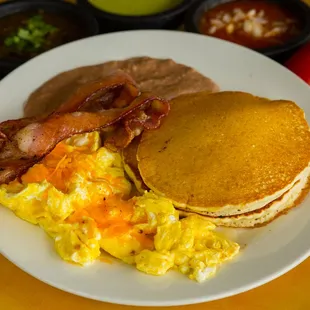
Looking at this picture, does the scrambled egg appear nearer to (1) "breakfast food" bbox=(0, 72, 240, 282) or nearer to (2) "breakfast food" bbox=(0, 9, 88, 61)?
(1) "breakfast food" bbox=(0, 72, 240, 282)

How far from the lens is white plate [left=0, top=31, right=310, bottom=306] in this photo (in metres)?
1.96

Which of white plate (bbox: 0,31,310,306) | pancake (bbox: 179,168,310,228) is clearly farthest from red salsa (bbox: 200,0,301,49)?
pancake (bbox: 179,168,310,228)

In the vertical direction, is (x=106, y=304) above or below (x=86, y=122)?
below

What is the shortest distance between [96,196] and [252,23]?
1.68 m

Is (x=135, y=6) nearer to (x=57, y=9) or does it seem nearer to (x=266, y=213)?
(x=57, y=9)

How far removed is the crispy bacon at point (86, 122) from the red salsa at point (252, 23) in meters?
0.98

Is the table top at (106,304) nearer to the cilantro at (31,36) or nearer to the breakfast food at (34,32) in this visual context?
the breakfast food at (34,32)

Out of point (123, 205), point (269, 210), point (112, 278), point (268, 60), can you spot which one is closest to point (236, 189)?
point (269, 210)

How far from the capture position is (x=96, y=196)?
2.19m

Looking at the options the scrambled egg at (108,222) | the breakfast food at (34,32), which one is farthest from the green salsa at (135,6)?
the scrambled egg at (108,222)

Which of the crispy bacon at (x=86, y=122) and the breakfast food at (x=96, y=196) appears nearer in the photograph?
the breakfast food at (x=96, y=196)

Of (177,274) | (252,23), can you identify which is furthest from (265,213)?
(252,23)

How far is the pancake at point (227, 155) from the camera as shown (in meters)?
2.17

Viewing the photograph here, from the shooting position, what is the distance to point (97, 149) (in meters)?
2.38
